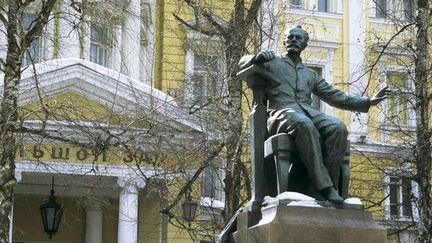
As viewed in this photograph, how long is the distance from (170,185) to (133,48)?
8244 millimetres

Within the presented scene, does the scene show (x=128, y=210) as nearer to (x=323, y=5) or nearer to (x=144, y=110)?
(x=144, y=110)

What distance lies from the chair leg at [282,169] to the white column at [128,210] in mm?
10597

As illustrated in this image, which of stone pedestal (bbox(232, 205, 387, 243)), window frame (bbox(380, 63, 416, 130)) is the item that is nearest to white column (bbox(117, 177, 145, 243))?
window frame (bbox(380, 63, 416, 130))

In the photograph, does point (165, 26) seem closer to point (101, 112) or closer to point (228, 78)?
point (101, 112)

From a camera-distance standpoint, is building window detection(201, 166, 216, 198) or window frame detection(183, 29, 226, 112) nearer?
window frame detection(183, 29, 226, 112)

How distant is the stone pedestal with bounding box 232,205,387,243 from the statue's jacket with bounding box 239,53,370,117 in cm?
99

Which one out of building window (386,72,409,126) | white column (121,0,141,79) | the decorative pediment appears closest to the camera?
building window (386,72,409,126)

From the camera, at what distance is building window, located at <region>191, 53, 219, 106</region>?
17173 mm

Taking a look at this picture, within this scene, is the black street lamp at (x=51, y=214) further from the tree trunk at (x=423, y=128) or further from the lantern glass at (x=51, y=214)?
the tree trunk at (x=423, y=128)

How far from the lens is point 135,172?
18.4 meters

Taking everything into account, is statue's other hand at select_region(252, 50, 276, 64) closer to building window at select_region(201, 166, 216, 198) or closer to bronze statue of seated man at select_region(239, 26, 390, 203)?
bronze statue of seated man at select_region(239, 26, 390, 203)

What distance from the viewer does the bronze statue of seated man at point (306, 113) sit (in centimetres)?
894

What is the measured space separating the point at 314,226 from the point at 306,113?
1154 millimetres

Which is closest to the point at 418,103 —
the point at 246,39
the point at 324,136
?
the point at 246,39
